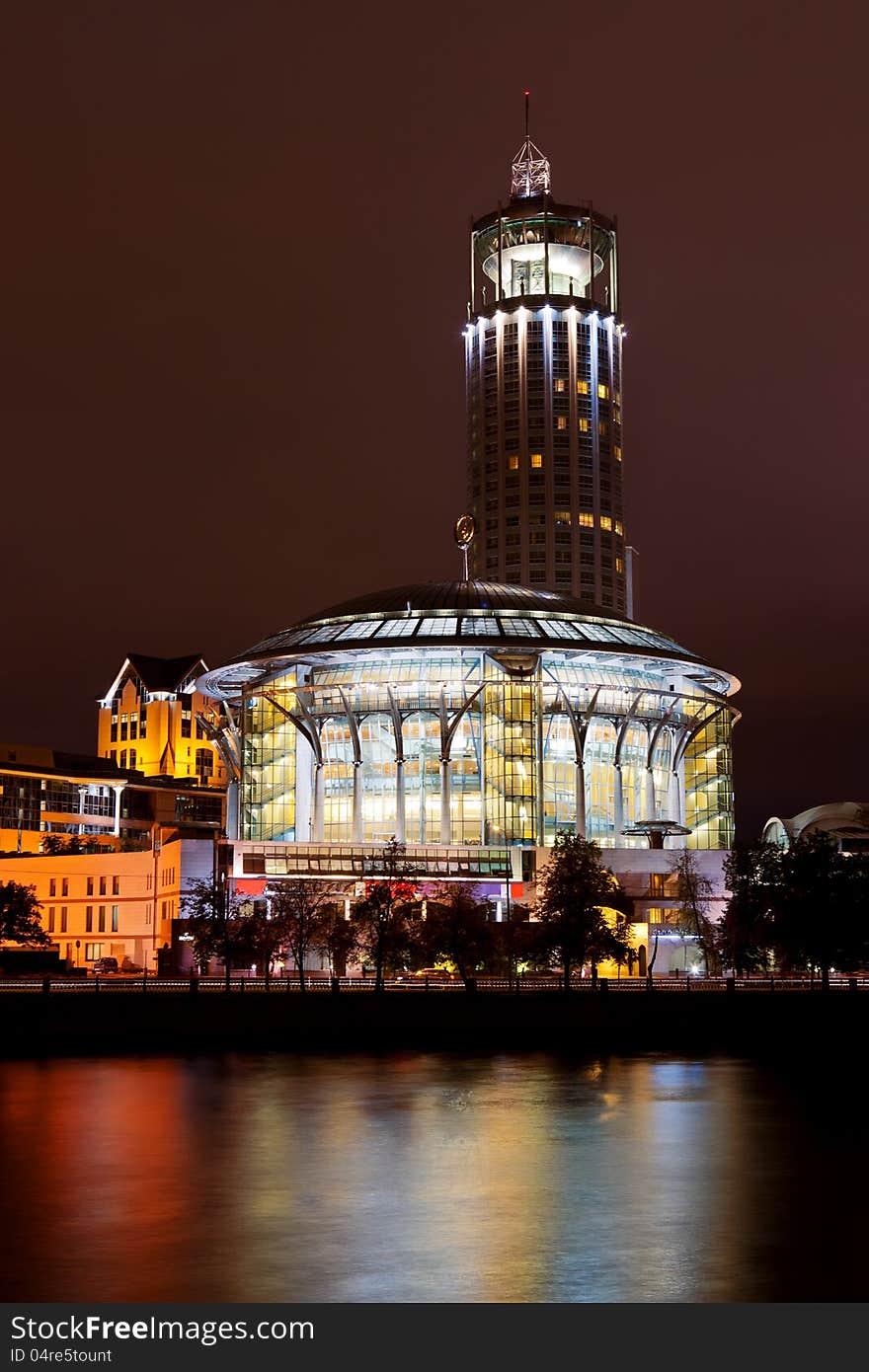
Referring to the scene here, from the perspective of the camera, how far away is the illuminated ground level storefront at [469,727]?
136m

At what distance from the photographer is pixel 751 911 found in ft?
342

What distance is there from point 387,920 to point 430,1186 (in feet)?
215

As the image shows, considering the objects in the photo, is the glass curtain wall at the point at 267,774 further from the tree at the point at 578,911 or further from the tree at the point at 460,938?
the tree at the point at 460,938

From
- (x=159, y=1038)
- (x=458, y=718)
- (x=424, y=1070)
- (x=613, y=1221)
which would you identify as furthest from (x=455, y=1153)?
(x=458, y=718)

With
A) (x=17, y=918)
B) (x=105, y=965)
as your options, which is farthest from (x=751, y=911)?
(x=17, y=918)

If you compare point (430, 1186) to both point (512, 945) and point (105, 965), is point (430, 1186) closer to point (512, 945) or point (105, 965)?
point (512, 945)

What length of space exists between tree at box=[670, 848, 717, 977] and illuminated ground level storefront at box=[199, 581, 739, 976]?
2.24 m

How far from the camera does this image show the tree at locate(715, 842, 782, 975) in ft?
339

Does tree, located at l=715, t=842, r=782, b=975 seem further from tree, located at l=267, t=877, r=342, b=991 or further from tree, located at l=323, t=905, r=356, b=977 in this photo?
tree, located at l=267, t=877, r=342, b=991

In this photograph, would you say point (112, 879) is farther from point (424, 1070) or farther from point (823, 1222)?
point (823, 1222)

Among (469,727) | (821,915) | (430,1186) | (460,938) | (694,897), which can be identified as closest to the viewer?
(430,1186)

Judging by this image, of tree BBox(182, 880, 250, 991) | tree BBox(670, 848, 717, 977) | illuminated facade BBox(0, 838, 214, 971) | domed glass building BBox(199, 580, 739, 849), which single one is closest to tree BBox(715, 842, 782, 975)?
tree BBox(670, 848, 717, 977)

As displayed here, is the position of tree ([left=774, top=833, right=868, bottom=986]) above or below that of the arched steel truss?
below

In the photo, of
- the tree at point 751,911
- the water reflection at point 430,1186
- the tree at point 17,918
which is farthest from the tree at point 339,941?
the water reflection at point 430,1186
